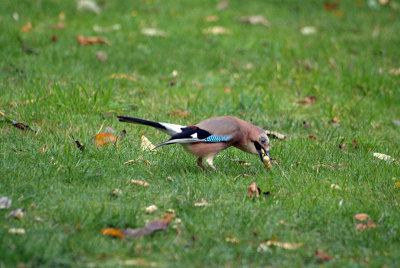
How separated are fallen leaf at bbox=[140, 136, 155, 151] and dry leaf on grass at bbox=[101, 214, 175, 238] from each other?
1.73m

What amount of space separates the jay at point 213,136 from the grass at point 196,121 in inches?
8.5

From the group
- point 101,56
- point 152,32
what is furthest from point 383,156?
point 152,32

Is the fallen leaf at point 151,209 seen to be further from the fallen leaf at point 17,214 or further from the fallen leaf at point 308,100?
the fallen leaf at point 308,100

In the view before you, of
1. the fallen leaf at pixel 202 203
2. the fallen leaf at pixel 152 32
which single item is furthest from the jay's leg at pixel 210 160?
the fallen leaf at pixel 152 32

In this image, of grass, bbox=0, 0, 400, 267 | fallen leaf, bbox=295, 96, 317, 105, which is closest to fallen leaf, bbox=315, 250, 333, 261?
grass, bbox=0, 0, 400, 267

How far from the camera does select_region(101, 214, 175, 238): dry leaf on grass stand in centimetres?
369

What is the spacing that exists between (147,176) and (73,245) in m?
1.43

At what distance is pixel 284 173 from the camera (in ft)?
16.5

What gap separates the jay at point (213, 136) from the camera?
4859mm

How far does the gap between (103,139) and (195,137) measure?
118 cm

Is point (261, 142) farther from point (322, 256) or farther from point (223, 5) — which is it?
point (223, 5)

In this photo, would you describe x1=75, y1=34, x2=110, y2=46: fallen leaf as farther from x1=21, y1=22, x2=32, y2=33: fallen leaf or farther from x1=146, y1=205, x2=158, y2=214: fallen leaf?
x1=146, y1=205, x2=158, y2=214: fallen leaf

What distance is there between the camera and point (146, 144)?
18.4ft

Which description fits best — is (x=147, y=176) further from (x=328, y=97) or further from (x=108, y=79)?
(x=328, y=97)
